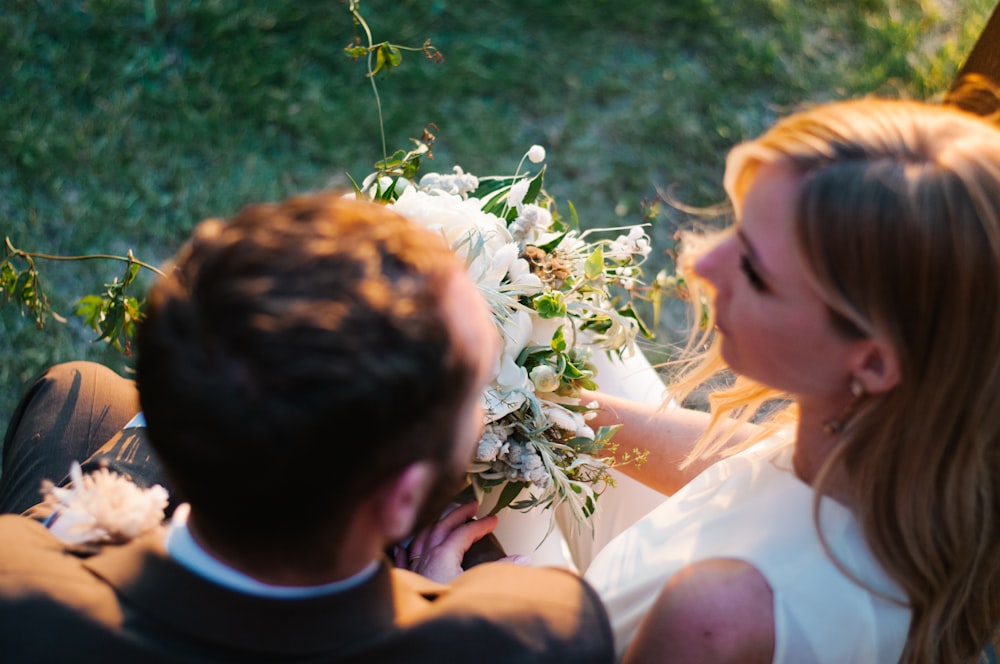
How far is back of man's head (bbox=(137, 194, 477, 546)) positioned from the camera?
914 millimetres

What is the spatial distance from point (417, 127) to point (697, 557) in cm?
266

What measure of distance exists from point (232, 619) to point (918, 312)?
105 centimetres

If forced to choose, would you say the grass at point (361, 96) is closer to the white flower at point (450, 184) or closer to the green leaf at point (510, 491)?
the white flower at point (450, 184)

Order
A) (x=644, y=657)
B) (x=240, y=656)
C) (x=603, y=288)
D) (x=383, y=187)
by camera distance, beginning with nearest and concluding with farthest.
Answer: (x=240, y=656) → (x=644, y=657) → (x=383, y=187) → (x=603, y=288)

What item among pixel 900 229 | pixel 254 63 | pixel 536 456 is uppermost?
pixel 900 229

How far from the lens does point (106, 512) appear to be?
123cm

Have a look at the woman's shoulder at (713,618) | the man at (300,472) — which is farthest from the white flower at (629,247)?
the man at (300,472)

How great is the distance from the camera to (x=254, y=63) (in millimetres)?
3795

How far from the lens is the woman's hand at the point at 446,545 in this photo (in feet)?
5.71

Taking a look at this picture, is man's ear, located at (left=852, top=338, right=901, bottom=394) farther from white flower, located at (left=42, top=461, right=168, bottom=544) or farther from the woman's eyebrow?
white flower, located at (left=42, top=461, right=168, bottom=544)

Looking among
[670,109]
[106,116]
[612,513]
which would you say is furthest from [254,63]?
[612,513]

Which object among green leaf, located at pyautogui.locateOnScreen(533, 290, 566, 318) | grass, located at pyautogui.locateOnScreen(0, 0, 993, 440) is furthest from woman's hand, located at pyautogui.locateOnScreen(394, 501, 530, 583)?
grass, located at pyautogui.locateOnScreen(0, 0, 993, 440)

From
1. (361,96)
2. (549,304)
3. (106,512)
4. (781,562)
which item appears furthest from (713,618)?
(361,96)

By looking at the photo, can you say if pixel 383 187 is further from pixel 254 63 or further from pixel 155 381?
pixel 254 63
